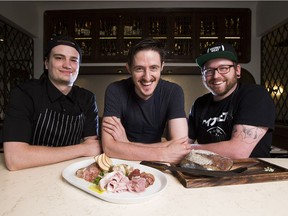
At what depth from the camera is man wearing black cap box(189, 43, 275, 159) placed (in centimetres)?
140

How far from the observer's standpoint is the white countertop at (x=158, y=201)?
0.68 m

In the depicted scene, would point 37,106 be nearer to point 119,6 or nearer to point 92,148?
point 92,148

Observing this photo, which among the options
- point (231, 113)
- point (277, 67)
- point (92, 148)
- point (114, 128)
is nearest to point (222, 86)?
point (231, 113)

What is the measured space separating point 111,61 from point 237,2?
231 cm

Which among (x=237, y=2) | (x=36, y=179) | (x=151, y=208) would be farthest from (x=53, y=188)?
(x=237, y=2)

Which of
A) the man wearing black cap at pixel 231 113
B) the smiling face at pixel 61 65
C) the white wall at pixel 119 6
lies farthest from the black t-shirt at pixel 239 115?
the white wall at pixel 119 6

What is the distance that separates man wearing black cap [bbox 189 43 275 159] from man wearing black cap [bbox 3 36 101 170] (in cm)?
71

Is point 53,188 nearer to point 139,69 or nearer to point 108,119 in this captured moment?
point 108,119

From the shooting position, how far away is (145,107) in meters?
1.55

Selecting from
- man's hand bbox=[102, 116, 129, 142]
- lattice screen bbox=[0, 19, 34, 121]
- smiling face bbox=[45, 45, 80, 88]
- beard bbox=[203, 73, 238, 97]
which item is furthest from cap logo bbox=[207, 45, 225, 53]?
lattice screen bbox=[0, 19, 34, 121]

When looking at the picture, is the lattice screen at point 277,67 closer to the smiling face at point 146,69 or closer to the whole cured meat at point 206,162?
the smiling face at point 146,69

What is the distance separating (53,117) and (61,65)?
0.33 metres

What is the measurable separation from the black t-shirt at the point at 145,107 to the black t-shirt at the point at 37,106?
0.18m

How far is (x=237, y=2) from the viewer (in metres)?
4.08
